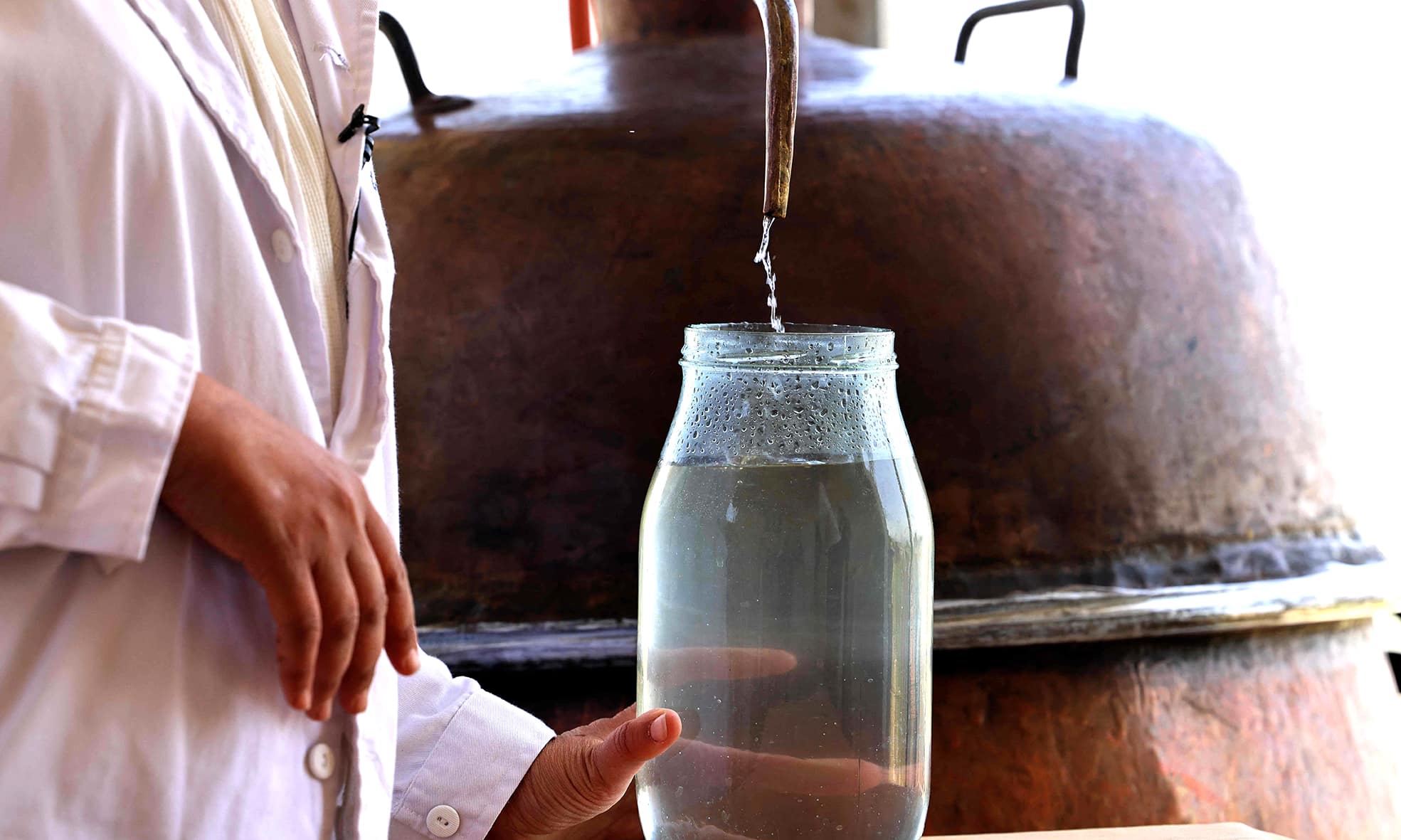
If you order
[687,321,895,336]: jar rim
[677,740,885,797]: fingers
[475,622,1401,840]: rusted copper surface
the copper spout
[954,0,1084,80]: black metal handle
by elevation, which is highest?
the copper spout

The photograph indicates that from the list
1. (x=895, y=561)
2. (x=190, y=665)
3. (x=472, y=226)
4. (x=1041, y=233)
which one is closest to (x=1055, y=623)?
(x=1041, y=233)

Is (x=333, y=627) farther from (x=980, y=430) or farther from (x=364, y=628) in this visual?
(x=980, y=430)

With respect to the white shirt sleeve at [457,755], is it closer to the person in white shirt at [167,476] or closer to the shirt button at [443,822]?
the shirt button at [443,822]

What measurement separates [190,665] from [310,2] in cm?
33

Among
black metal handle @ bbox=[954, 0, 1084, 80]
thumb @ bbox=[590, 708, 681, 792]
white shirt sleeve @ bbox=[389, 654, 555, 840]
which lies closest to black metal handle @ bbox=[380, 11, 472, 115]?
black metal handle @ bbox=[954, 0, 1084, 80]

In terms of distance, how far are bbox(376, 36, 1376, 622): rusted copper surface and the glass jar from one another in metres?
0.39

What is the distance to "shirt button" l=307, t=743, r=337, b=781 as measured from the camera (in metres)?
0.51

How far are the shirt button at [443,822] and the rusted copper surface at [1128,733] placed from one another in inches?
9.0

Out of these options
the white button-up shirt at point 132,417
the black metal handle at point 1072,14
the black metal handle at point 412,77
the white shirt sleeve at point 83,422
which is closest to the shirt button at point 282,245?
the white button-up shirt at point 132,417

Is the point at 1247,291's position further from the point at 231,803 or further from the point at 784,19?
the point at 231,803

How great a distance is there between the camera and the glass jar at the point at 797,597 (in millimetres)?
545

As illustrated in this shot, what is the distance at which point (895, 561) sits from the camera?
56cm

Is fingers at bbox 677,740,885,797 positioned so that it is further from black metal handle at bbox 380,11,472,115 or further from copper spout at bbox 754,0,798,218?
black metal handle at bbox 380,11,472,115

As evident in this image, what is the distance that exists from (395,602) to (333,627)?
31mm
